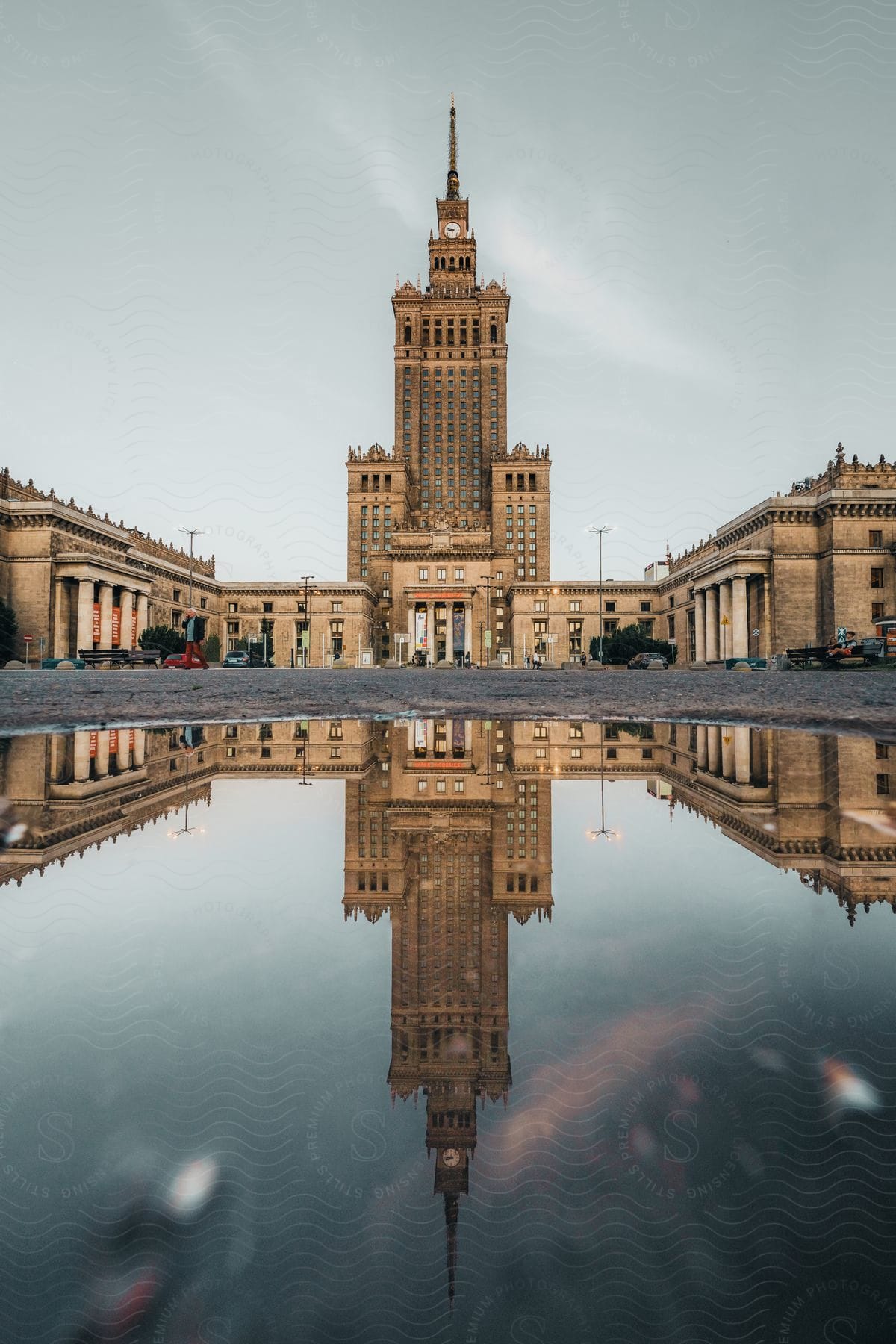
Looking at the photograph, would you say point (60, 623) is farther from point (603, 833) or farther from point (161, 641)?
point (603, 833)

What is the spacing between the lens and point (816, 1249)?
0.96m

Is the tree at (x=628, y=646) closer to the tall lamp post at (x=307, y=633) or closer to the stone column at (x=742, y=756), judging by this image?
the tall lamp post at (x=307, y=633)

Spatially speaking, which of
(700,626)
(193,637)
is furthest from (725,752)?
(700,626)

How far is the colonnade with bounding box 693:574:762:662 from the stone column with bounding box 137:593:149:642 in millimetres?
47068

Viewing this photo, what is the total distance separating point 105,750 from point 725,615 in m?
55.0

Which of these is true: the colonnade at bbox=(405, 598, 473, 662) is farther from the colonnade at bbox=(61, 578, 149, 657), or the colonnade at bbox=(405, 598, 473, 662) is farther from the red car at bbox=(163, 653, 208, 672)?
the red car at bbox=(163, 653, 208, 672)

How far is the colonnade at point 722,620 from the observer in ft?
172

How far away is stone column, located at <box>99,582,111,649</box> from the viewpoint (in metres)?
52.3

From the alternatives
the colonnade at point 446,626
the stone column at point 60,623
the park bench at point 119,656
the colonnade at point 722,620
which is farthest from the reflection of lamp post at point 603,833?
the colonnade at point 446,626

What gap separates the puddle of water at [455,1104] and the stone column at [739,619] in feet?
177

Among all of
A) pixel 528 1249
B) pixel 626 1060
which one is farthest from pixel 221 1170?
pixel 626 1060

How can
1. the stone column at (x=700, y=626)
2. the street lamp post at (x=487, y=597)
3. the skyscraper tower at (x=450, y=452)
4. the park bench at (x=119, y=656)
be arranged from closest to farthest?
A: the park bench at (x=119, y=656) < the stone column at (x=700, y=626) < the street lamp post at (x=487, y=597) < the skyscraper tower at (x=450, y=452)

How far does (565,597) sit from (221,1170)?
76.7 meters

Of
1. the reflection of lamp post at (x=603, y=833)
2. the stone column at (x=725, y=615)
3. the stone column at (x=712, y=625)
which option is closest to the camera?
the reflection of lamp post at (x=603, y=833)
